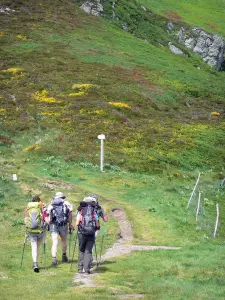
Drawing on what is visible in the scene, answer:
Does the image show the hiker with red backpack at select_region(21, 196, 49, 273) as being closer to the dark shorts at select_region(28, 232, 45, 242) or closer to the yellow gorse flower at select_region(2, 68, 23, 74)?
the dark shorts at select_region(28, 232, 45, 242)

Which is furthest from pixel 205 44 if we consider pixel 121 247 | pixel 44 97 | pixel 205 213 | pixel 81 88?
pixel 121 247

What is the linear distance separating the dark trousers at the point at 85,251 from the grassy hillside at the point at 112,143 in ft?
2.06

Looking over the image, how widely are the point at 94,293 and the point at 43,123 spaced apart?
42282mm

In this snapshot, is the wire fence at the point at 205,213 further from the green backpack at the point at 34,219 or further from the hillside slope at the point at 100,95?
the green backpack at the point at 34,219

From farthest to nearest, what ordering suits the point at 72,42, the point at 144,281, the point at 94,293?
the point at 72,42, the point at 144,281, the point at 94,293

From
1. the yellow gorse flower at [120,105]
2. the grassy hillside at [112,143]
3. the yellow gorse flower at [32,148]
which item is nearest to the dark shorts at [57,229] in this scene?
the grassy hillside at [112,143]

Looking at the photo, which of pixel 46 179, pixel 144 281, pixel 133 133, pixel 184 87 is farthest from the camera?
pixel 184 87

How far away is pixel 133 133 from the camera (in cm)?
5591

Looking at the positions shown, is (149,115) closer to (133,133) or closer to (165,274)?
(133,133)

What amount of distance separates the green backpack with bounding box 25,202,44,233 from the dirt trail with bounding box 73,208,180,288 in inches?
89.5

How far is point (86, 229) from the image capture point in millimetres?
18984

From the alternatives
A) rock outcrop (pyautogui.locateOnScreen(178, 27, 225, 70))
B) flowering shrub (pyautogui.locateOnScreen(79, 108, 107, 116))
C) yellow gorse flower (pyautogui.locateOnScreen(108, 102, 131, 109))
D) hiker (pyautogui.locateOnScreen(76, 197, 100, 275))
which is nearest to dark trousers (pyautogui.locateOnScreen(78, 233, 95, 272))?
hiker (pyautogui.locateOnScreen(76, 197, 100, 275))

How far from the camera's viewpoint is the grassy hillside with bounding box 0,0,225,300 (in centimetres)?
1898

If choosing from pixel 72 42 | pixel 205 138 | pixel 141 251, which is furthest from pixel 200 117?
pixel 141 251
